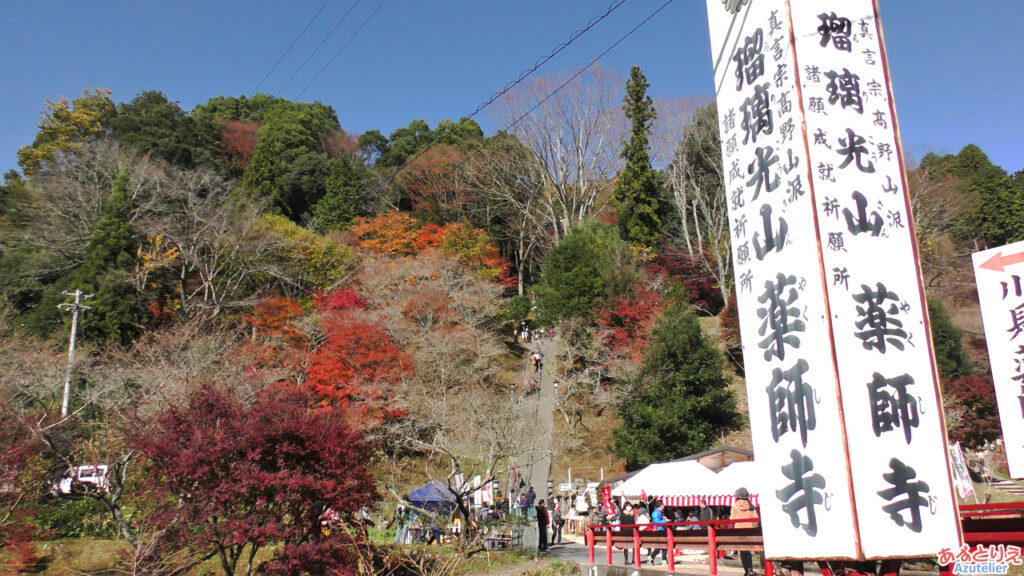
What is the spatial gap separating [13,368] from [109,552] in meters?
6.82

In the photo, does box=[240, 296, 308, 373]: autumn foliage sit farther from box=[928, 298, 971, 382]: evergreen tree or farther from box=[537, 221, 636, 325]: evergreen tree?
box=[928, 298, 971, 382]: evergreen tree

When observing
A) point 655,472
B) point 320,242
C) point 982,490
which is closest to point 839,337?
point 655,472

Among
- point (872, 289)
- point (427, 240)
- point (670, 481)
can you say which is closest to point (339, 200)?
point (427, 240)

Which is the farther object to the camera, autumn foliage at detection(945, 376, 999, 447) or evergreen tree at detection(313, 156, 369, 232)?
evergreen tree at detection(313, 156, 369, 232)

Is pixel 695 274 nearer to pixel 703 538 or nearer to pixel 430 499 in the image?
pixel 430 499

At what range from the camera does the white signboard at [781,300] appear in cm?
477

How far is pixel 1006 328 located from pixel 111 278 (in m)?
24.1

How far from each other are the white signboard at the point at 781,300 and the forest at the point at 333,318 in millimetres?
6650

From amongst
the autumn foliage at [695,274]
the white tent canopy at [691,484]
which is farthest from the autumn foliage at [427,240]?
the white tent canopy at [691,484]

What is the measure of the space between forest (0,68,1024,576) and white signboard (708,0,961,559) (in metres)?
6.88

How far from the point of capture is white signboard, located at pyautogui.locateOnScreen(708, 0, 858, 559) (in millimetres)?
4766

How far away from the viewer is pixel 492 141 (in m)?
36.8

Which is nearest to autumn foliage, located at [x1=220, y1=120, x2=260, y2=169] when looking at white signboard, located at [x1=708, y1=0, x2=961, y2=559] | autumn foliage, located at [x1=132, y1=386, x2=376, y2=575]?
autumn foliage, located at [x1=132, y1=386, x2=376, y2=575]

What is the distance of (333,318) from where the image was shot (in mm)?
21766
